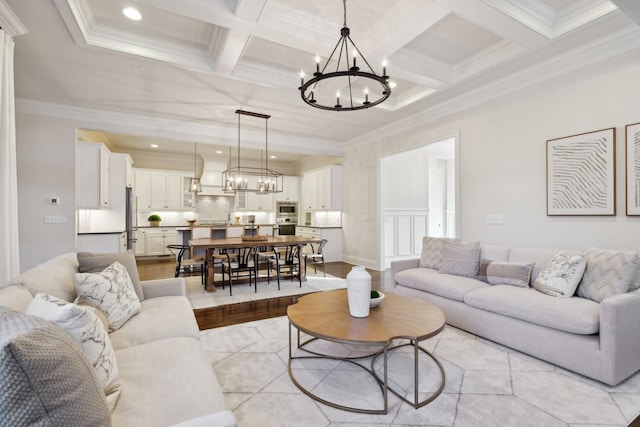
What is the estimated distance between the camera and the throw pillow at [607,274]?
92.6 inches

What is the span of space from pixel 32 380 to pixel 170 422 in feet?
1.61

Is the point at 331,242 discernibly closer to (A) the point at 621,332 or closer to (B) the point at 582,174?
(B) the point at 582,174

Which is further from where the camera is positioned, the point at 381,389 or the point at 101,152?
the point at 101,152

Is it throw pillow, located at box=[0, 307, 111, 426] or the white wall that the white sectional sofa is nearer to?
the white wall

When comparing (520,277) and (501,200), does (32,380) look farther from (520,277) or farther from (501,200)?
(501,200)

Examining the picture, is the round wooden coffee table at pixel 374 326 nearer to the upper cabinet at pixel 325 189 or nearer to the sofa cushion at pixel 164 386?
the sofa cushion at pixel 164 386

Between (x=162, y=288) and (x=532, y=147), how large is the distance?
169 inches

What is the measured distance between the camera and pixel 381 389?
6.70 feet

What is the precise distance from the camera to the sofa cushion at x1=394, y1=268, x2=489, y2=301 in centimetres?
306

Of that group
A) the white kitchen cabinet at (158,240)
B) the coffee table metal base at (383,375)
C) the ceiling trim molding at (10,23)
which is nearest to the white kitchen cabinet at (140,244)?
the white kitchen cabinet at (158,240)

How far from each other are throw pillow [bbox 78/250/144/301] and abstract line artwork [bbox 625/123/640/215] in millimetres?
4447

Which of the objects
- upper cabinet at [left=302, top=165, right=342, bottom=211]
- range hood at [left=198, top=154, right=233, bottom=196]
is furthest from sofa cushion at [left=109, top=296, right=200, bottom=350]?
range hood at [left=198, top=154, right=233, bottom=196]

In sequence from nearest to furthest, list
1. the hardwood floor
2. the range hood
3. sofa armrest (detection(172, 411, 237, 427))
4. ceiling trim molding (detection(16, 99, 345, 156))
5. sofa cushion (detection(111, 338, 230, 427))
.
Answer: sofa armrest (detection(172, 411, 237, 427)) < sofa cushion (detection(111, 338, 230, 427)) < the hardwood floor < ceiling trim molding (detection(16, 99, 345, 156)) < the range hood

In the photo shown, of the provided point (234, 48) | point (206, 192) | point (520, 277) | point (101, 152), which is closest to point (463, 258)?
point (520, 277)
